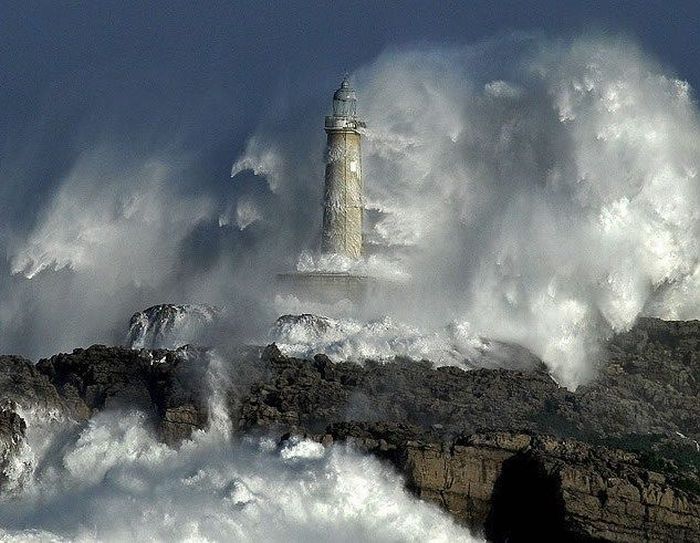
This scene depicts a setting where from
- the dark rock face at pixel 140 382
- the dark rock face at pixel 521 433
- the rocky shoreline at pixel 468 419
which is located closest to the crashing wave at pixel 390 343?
the rocky shoreline at pixel 468 419

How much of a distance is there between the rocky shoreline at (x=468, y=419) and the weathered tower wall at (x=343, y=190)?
7.63m

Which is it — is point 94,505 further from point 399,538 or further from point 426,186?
point 426,186

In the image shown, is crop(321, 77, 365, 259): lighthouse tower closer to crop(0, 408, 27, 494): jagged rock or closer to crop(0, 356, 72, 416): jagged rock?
crop(0, 356, 72, 416): jagged rock

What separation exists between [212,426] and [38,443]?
12.4 ft

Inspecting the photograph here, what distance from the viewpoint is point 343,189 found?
54.8 meters

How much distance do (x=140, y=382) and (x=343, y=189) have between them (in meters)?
11.1

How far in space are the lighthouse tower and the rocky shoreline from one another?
25.1 feet

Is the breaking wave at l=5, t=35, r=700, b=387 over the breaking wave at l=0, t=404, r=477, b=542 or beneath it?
over

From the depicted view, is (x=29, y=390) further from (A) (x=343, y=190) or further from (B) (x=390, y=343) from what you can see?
(A) (x=343, y=190)

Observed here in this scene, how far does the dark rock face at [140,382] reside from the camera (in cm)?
4328

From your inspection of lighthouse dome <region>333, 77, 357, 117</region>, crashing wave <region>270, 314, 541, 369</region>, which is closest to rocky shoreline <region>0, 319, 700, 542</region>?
crashing wave <region>270, 314, 541, 369</region>

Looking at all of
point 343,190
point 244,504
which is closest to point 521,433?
point 244,504

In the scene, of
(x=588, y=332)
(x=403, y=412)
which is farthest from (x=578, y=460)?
(x=588, y=332)

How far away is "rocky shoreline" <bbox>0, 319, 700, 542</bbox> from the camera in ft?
125
